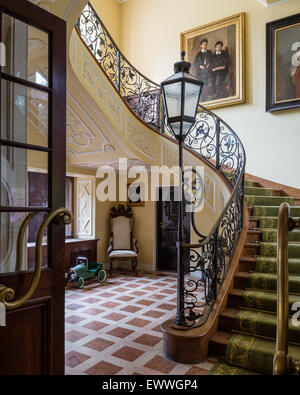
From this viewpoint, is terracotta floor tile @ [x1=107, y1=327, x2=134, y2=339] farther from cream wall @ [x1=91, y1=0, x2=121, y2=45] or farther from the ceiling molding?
cream wall @ [x1=91, y1=0, x2=121, y2=45]

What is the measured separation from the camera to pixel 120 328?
12.6ft

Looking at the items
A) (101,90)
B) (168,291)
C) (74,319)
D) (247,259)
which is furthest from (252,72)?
(74,319)

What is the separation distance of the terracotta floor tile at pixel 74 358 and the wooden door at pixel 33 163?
164cm

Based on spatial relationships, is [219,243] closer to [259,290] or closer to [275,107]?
[259,290]

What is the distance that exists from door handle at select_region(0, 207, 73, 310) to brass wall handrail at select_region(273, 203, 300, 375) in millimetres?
887

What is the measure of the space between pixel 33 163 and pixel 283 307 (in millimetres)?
1260

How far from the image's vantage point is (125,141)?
480cm

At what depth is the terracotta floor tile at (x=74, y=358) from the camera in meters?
2.89

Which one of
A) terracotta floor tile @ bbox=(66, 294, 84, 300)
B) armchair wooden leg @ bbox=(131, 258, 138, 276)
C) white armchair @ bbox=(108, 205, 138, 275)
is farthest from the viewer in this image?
white armchair @ bbox=(108, 205, 138, 275)

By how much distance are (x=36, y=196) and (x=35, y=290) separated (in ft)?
1.41

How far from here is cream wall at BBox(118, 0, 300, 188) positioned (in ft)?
19.1

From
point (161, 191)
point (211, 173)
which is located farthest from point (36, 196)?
point (161, 191)

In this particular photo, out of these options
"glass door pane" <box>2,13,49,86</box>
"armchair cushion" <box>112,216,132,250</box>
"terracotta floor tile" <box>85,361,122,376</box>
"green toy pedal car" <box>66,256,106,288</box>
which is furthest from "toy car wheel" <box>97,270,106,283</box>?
"glass door pane" <box>2,13,49,86</box>

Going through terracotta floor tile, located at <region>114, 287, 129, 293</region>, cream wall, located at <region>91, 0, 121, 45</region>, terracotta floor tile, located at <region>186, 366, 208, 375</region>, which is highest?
cream wall, located at <region>91, 0, 121, 45</region>
